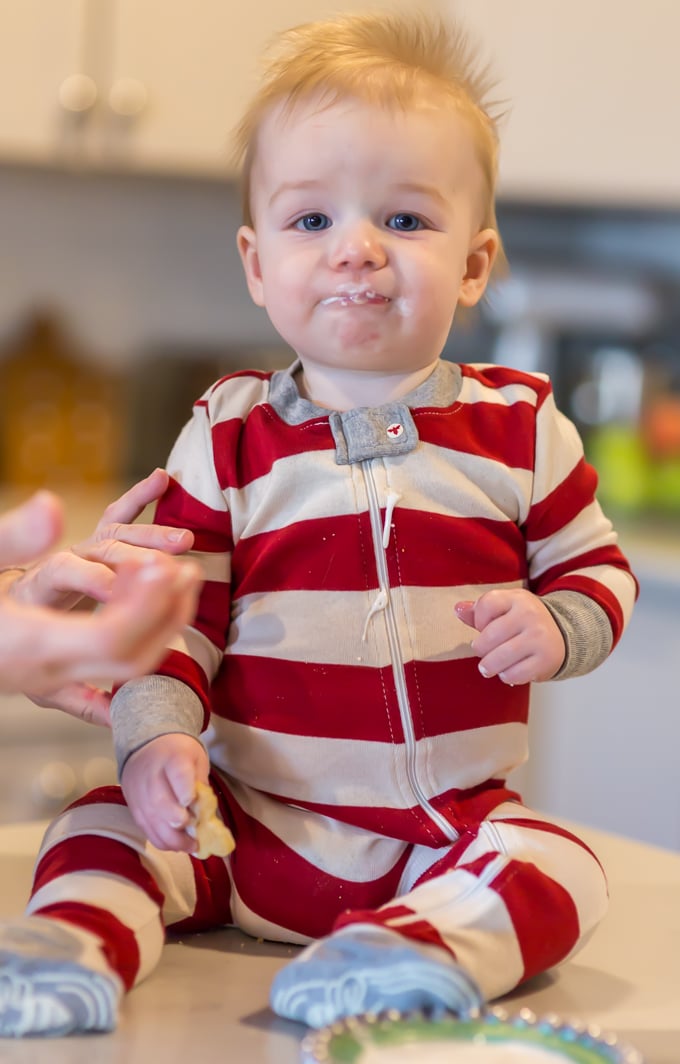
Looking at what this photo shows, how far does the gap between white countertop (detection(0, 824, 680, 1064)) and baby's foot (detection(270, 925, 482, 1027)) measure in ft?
0.07

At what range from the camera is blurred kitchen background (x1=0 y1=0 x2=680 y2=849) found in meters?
1.95

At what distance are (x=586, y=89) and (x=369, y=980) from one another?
5.95ft

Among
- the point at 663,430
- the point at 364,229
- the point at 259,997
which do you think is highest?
the point at 663,430

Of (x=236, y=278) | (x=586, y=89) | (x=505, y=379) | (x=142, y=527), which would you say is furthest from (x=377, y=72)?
(x=236, y=278)

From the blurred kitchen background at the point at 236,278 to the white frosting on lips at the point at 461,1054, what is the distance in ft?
4.39

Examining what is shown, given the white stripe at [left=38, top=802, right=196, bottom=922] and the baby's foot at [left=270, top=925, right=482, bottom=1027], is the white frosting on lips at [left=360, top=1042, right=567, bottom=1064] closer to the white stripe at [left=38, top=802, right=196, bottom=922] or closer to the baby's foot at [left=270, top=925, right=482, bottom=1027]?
the baby's foot at [left=270, top=925, right=482, bottom=1027]

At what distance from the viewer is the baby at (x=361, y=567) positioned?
29.8 inches

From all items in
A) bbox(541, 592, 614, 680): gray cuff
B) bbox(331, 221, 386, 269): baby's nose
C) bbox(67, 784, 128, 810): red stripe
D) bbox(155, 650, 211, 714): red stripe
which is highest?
bbox(331, 221, 386, 269): baby's nose

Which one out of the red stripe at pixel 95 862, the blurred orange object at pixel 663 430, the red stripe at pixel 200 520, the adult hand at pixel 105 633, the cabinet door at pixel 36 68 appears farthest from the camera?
the blurred orange object at pixel 663 430

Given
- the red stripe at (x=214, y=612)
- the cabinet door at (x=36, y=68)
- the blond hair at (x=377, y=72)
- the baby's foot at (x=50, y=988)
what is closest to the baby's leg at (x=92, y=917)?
the baby's foot at (x=50, y=988)

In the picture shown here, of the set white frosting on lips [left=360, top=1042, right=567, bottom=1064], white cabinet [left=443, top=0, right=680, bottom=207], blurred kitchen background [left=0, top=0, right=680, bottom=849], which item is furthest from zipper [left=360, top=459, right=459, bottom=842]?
white cabinet [left=443, top=0, right=680, bottom=207]

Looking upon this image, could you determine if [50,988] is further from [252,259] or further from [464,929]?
[252,259]

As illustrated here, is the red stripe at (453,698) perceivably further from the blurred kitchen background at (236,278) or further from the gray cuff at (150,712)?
the blurred kitchen background at (236,278)

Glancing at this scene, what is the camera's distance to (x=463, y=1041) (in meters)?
0.56
